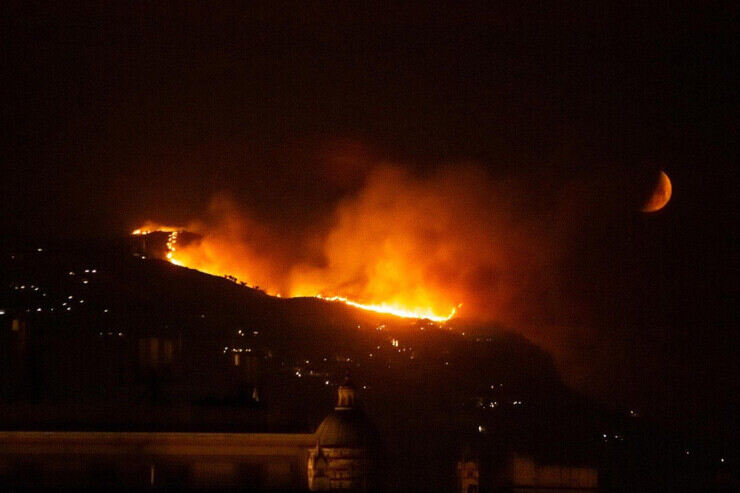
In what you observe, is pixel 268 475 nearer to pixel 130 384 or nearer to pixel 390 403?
pixel 130 384

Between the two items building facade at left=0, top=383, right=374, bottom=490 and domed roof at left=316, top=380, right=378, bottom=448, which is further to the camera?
building facade at left=0, top=383, right=374, bottom=490

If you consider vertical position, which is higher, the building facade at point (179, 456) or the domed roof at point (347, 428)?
the domed roof at point (347, 428)

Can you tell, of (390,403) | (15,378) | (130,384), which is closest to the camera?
(15,378)

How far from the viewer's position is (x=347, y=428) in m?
29.8

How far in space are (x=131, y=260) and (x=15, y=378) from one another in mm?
44046

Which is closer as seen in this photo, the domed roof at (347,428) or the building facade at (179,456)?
the domed roof at (347,428)

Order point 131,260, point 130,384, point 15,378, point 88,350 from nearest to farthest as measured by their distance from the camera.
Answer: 1. point 15,378
2. point 130,384
3. point 88,350
4. point 131,260

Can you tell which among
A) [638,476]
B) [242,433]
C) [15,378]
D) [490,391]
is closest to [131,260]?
[490,391]

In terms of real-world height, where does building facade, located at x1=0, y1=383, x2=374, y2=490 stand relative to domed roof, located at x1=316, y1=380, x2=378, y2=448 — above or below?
A: below

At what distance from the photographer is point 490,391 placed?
7206cm

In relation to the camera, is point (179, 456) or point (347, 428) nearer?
point (347, 428)

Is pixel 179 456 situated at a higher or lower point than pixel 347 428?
lower

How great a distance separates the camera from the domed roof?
29609 millimetres

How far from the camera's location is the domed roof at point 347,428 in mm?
29609
